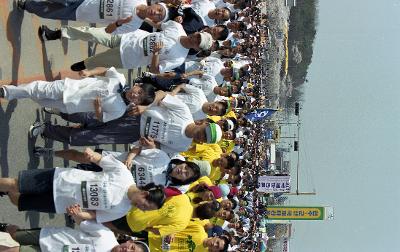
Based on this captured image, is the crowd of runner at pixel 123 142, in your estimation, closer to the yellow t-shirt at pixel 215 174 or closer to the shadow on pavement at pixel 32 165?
the shadow on pavement at pixel 32 165

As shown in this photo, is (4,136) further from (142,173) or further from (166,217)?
(166,217)

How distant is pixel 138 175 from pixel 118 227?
28.3 inches

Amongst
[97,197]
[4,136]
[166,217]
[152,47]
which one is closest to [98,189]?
[97,197]

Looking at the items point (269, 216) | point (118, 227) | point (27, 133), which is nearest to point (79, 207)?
point (118, 227)

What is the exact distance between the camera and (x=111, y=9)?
7352 millimetres

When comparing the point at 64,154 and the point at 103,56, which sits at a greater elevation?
the point at 103,56

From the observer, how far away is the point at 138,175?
6.98 meters

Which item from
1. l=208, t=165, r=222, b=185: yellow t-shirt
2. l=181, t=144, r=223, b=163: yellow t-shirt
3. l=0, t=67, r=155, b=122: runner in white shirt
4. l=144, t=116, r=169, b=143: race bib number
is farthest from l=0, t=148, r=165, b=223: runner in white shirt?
l=208, t=165, r=222, b=185: yellow t-shirt

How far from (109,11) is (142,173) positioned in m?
2.28

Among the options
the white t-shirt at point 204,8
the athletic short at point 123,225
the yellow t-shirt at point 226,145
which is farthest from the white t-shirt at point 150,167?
the white t-shirt at point 204,8

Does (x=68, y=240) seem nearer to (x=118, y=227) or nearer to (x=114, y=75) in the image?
(x=118, y=227)

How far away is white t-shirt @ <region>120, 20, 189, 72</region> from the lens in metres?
7.79

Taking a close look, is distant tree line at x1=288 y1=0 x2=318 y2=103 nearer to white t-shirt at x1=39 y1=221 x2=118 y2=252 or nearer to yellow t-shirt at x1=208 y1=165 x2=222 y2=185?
yellow t-shirt at x1=208 y1=165 x2=222 y2=185

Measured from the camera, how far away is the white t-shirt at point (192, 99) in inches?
329
